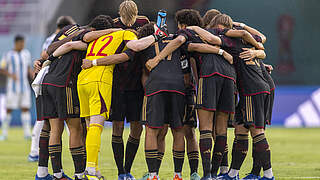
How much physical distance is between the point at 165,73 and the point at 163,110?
0.45 m

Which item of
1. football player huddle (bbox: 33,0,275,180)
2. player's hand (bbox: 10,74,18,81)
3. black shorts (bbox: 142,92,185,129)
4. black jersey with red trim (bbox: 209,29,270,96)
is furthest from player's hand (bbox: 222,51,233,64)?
player's hand (bbox: 10,74,18,81)

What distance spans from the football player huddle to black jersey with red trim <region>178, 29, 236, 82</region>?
0.04ft

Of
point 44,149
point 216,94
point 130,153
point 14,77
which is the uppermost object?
point 216,94

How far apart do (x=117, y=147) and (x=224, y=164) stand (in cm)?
144

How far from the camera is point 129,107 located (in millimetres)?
7746

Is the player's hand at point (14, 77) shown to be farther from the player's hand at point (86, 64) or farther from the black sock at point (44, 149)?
the player's hand at point (86, 64)

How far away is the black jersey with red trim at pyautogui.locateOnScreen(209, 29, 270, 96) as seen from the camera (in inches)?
288

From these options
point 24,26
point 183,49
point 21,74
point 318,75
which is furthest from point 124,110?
point 318,75

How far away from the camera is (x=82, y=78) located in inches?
284

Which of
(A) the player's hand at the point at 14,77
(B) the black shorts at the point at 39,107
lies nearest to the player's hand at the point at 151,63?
(B) the black shorts at the point at 39,107

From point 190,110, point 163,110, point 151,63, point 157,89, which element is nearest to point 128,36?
point 151,63

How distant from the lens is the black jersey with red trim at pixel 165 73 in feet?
23.1

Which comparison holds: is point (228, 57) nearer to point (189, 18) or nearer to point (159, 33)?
point (189, 18)

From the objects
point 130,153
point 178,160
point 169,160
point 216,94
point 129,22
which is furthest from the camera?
point 169,160
